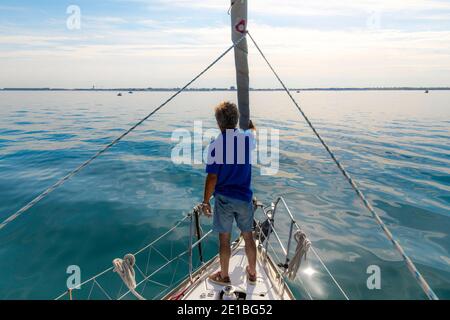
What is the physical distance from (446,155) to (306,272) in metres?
16.2

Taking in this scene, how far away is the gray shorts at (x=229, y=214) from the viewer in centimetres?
418

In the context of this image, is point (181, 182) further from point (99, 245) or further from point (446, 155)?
point (446, 155)

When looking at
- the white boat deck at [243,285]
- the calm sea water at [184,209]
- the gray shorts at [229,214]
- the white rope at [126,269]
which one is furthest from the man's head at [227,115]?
the calm sea water at [184,209]

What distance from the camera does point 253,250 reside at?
439 centimetres

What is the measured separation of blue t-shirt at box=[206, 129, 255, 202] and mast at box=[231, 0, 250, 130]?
156 centimetres

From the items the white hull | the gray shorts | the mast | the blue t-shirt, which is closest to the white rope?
the white hull

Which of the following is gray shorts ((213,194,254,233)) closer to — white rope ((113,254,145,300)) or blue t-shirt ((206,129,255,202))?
blue t-shirt ((206,129,255,202))

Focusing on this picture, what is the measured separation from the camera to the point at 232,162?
13.0ft

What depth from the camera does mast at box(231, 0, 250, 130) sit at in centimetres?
494

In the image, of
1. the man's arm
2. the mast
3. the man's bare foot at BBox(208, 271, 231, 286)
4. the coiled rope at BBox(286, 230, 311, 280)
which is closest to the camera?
the man's arm

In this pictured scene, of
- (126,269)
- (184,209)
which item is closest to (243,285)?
(126,269)
